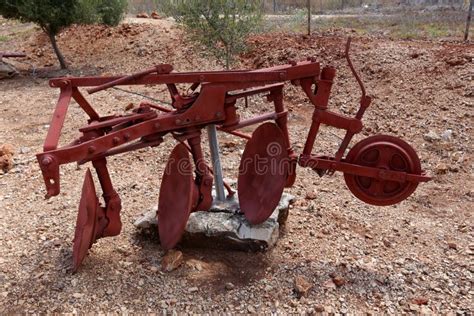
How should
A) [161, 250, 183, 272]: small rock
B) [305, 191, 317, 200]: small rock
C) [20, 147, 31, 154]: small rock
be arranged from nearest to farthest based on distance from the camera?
1. [161, 250, 183, 272]: small rock
2. [305, 191, 317, 200]: small rock
3. [20, 147, 31, 154]: small rock

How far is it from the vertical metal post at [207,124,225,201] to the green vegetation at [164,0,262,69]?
480 cm

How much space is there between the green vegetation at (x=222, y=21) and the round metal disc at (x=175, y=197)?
5.05 metres

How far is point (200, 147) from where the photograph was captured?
9.99 feet

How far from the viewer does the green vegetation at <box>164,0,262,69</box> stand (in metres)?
7.64

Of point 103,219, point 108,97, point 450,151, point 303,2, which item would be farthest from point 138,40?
point 303,2

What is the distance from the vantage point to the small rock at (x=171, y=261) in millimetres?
3137

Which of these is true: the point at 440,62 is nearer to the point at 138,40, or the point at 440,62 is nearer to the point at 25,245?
the point at 25,245

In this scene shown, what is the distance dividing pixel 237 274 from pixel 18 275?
1.60 m

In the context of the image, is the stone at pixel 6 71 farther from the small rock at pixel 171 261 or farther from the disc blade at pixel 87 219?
the small rock at pixel 171 261

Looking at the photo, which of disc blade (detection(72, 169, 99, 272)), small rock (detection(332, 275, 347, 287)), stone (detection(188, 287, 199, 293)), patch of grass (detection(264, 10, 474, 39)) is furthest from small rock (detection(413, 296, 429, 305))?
patch of grass (detection(264, 10, 474, 39))

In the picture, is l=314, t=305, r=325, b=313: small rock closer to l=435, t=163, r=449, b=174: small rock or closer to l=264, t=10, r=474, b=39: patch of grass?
l=435, t=163, r=449, b=174: small rock

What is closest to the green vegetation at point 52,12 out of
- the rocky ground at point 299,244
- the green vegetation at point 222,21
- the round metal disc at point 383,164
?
the green vegetation at point 222,21

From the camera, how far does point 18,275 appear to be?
10.2 ft

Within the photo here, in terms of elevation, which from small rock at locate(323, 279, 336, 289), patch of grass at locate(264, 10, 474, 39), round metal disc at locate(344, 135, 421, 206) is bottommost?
small rock at locate(323, 279, 336, 289)
